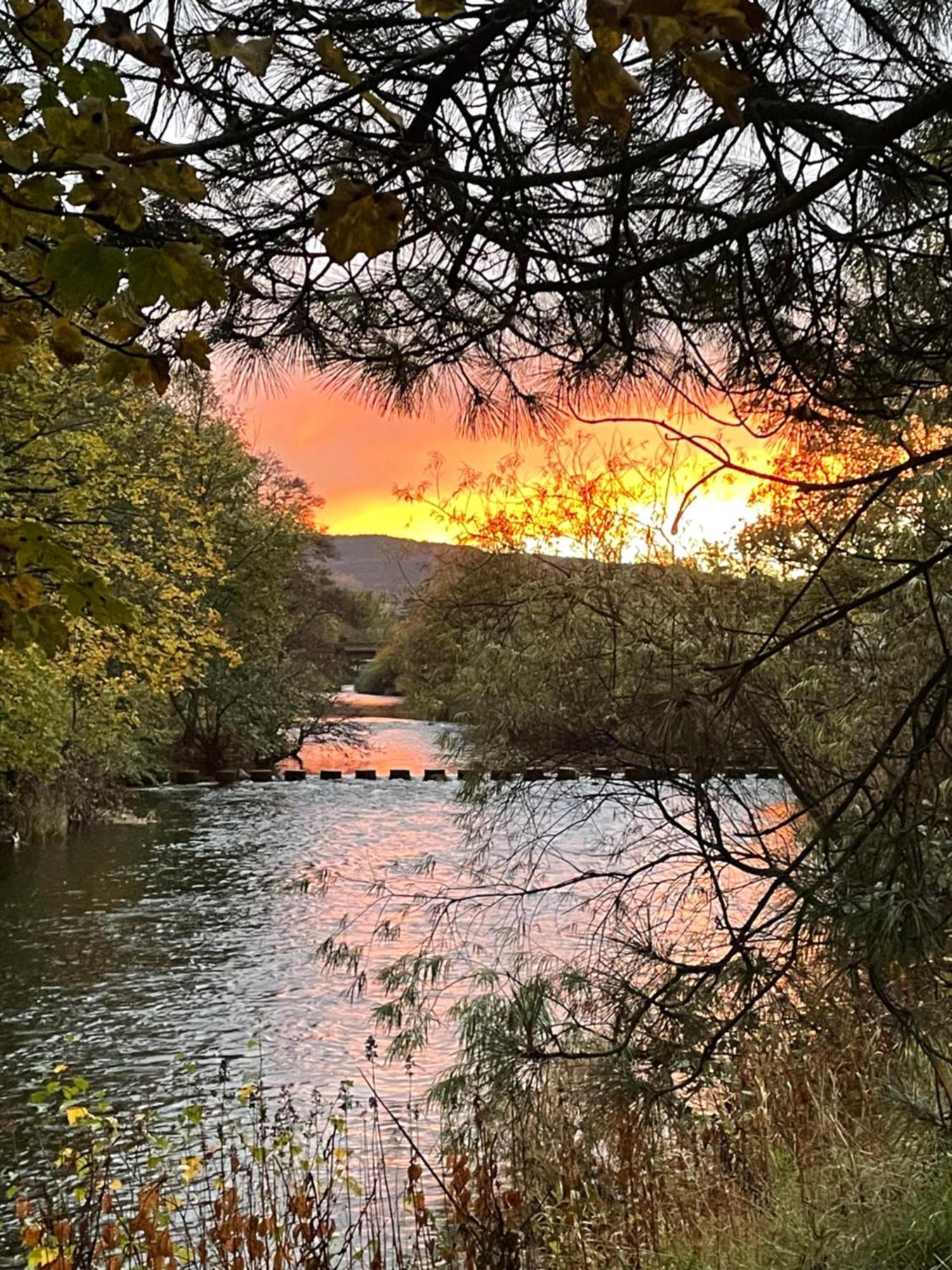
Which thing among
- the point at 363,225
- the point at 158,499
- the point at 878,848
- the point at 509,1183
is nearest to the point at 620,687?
the point at 509,1183

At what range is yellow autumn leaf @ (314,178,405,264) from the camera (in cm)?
118

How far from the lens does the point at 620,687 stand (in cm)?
539

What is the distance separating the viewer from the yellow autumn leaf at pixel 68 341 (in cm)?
169

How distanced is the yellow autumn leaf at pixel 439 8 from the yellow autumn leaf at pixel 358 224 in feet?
0.80

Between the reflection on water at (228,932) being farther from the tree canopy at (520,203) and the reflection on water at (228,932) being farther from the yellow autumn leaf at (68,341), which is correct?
the yellow autumn leaf at (68,341)

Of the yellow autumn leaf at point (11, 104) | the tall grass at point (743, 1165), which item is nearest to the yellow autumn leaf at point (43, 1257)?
the tall grass at point (743, 1165)

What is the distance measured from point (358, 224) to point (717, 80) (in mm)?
344

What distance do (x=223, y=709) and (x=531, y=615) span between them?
59.0 feet

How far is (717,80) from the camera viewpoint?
1018 mm

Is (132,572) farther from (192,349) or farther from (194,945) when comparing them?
(192,349)

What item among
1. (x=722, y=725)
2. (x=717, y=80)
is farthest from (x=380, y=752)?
(x=717, y=80)

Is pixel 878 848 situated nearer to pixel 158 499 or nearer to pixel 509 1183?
pixel 509 1183

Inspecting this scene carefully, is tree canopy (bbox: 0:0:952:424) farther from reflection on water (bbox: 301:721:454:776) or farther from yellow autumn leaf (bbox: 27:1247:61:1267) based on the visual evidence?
reflection on water (bbox: 301:721:454:776)

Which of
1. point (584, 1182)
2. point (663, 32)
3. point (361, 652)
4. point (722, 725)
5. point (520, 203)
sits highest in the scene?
point (361, 652)
